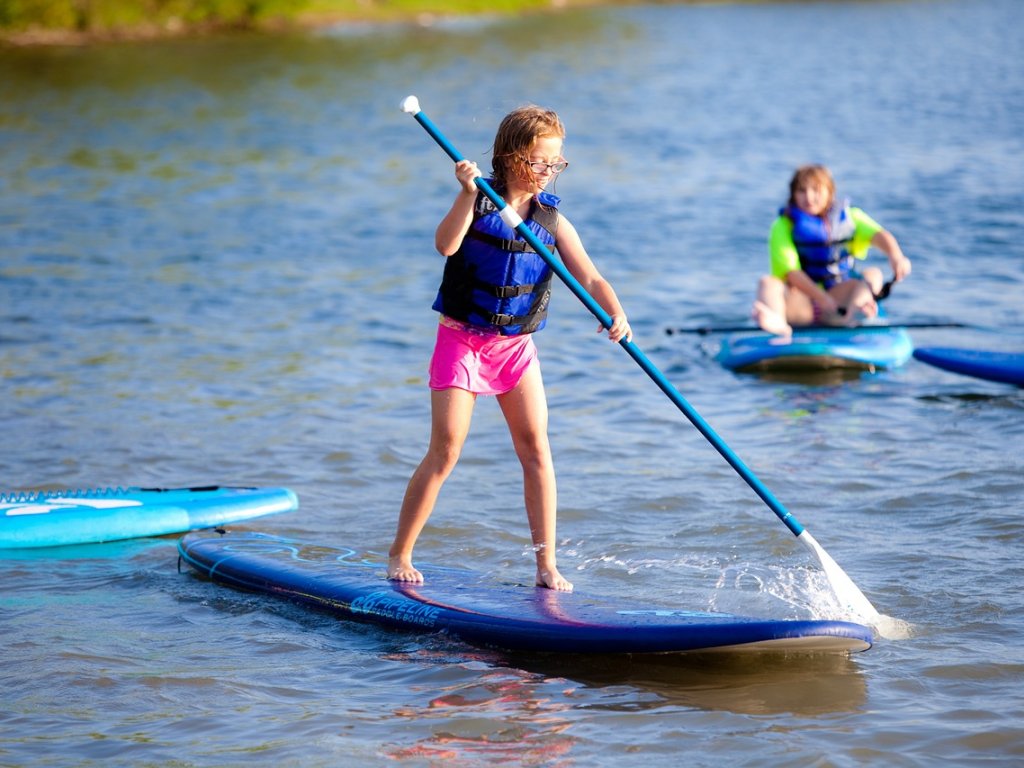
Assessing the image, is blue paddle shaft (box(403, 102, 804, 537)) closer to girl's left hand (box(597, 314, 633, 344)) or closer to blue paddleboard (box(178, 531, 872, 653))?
girl's left hand (box(597, 314, 633, 344))

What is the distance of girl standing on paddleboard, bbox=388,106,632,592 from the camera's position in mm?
4082

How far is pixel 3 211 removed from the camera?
562 inches

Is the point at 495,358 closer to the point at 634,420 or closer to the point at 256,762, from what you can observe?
the point at 256,762

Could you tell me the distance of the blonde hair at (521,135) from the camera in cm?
402

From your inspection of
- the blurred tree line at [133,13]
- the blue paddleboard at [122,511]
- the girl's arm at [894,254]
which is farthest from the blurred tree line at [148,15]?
the blue paddleboard at [122,511]

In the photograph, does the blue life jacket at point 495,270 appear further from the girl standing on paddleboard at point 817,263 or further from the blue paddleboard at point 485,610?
the girl standing on paddleboard at point 817,263

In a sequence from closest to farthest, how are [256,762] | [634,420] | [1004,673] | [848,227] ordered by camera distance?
[256,762], [1004,673], [634,420], [848,227]

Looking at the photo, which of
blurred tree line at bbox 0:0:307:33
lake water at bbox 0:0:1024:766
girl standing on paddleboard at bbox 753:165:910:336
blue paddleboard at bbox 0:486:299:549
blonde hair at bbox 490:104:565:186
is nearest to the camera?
lake water at bbox 0:0:1024:766

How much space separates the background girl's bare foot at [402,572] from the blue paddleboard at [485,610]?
3cm

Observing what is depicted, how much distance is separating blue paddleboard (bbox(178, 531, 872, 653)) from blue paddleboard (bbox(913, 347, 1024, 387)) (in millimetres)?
3507

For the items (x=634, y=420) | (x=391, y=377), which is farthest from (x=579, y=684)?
(x=391, y=377)

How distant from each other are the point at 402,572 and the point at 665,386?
1.07 m

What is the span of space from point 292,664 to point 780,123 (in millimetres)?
17022

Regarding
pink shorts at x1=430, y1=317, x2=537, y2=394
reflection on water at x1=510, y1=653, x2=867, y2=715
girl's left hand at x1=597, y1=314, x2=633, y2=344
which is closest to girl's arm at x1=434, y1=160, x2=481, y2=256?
pink shorts at x1=430, y1=317, x2=537, y2=394
